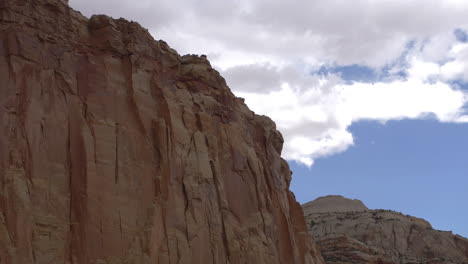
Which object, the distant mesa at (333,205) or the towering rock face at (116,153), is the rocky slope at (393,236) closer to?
the distant mesa at (333,205)

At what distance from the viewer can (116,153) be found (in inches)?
978

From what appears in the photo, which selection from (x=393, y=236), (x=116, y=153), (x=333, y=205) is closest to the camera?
(x=116, y=153)

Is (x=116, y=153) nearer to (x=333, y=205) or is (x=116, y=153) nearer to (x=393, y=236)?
(x=393, y=236)

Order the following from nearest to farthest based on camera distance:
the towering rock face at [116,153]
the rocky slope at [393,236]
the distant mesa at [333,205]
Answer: the towering rock face at [116,153]
the rocky slope at [393,236]
the distant mesa at [333,205]

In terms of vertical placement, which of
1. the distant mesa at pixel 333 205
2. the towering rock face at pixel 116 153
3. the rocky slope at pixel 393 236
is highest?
the distant mesa at pixel 333 205

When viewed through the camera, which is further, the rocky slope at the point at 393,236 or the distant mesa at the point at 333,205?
the distant mesa at the point at 333,205

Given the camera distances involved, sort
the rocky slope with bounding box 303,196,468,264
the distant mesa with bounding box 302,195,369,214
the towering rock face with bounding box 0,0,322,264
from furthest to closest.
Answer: the distant mesa with bounding box 302,195,369,214
the rocky slope with bounding box 303,196,468,264
the towering rock face with bounding box 0,0,322,264

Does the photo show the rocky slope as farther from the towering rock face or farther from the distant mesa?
the towering rock face

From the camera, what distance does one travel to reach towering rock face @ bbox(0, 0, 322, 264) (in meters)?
21.7

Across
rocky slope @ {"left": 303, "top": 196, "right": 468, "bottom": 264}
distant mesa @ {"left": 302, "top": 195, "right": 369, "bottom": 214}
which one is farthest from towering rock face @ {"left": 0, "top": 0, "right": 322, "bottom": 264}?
distant mesa @ {"left": 302, "top": 195, "right": 369, "bottom": 214}

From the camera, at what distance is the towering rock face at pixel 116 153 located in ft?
71.1

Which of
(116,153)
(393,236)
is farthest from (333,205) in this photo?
(116,153)

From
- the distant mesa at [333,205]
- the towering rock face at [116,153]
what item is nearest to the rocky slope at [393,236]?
the distant mesa at [333,205]

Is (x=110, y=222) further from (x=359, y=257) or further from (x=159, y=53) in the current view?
(x=359, y=257)
